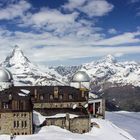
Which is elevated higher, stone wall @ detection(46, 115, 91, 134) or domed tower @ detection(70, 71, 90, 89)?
domed tower @ detection(70, 71, 90, 89)

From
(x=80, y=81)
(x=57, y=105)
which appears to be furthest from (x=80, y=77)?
(x=57, y=105)

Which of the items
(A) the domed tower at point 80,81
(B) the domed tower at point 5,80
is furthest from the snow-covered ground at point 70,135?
(A) the domed tower at point 80,81

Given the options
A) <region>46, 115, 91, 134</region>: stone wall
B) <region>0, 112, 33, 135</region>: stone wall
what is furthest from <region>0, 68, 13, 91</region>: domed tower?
<region>0, 112, 33, 135</region>: stone wall

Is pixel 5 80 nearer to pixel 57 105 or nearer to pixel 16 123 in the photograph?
pixel 57 105

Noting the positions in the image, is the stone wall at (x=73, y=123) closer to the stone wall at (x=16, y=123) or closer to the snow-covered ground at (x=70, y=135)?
the snow-covered ground at (x=70, y=135)

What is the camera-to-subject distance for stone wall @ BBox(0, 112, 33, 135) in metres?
98.2

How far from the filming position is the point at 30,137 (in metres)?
94.0

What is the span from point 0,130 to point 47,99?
87.7ft

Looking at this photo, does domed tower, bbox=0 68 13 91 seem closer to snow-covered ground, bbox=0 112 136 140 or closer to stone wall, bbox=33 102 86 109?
stone wall, bbox=33 102 86 109

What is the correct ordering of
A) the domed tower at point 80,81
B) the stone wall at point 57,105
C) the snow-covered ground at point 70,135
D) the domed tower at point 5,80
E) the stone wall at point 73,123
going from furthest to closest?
the domed tower at point 80,81 < the domed tower at point 5,80 < the stone wall at point 57,105 < the stone wall at point 73,123 < the snow-covered ground at point 70,135

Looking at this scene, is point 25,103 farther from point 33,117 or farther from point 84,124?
point 84,124

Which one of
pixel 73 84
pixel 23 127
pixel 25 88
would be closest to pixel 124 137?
pixel 23 127

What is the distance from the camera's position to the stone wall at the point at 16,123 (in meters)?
98.2

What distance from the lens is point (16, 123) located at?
98688mm
